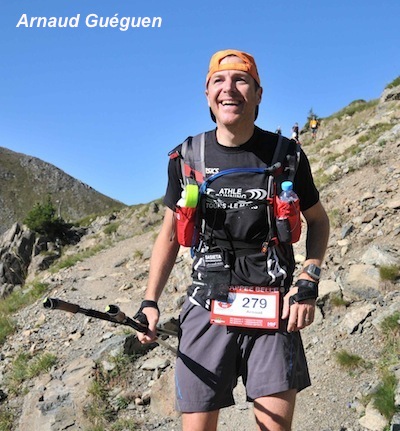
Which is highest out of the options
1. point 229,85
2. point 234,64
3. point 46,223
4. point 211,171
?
point 46,223

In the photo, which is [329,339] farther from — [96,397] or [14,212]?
[14,212]

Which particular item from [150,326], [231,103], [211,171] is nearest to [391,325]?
[150,326]

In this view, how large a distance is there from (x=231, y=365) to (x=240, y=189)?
3.77 feet

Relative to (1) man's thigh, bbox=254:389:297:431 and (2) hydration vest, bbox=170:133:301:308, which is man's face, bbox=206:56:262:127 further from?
(1) man's thigh, bbox=254:389:297:431

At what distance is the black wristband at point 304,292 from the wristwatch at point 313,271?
2.9 inches

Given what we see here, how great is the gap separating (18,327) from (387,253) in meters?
9.95

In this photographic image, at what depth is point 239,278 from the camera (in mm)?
3023

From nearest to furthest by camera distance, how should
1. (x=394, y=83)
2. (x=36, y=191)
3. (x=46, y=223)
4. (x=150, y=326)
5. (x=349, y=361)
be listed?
1. (x=150, y=326)
2. (x=349, y=361)
3. (x=394, y=83)
4. (x=46, y=223)
5. (x=36, y=191)

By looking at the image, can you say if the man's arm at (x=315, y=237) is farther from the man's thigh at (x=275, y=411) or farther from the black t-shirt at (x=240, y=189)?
the man's thigh at (x=275, y=411)

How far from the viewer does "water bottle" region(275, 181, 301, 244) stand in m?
2.84

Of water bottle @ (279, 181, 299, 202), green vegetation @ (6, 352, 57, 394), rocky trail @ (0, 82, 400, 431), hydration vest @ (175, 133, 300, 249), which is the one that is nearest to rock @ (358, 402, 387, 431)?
rocky trail @ (0, 82, 400, 431)

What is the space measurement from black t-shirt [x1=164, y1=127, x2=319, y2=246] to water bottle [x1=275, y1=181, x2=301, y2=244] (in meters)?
0.11

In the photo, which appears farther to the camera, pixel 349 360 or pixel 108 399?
pixel 108 399

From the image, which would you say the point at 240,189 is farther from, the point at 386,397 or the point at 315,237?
the point at 386,397
